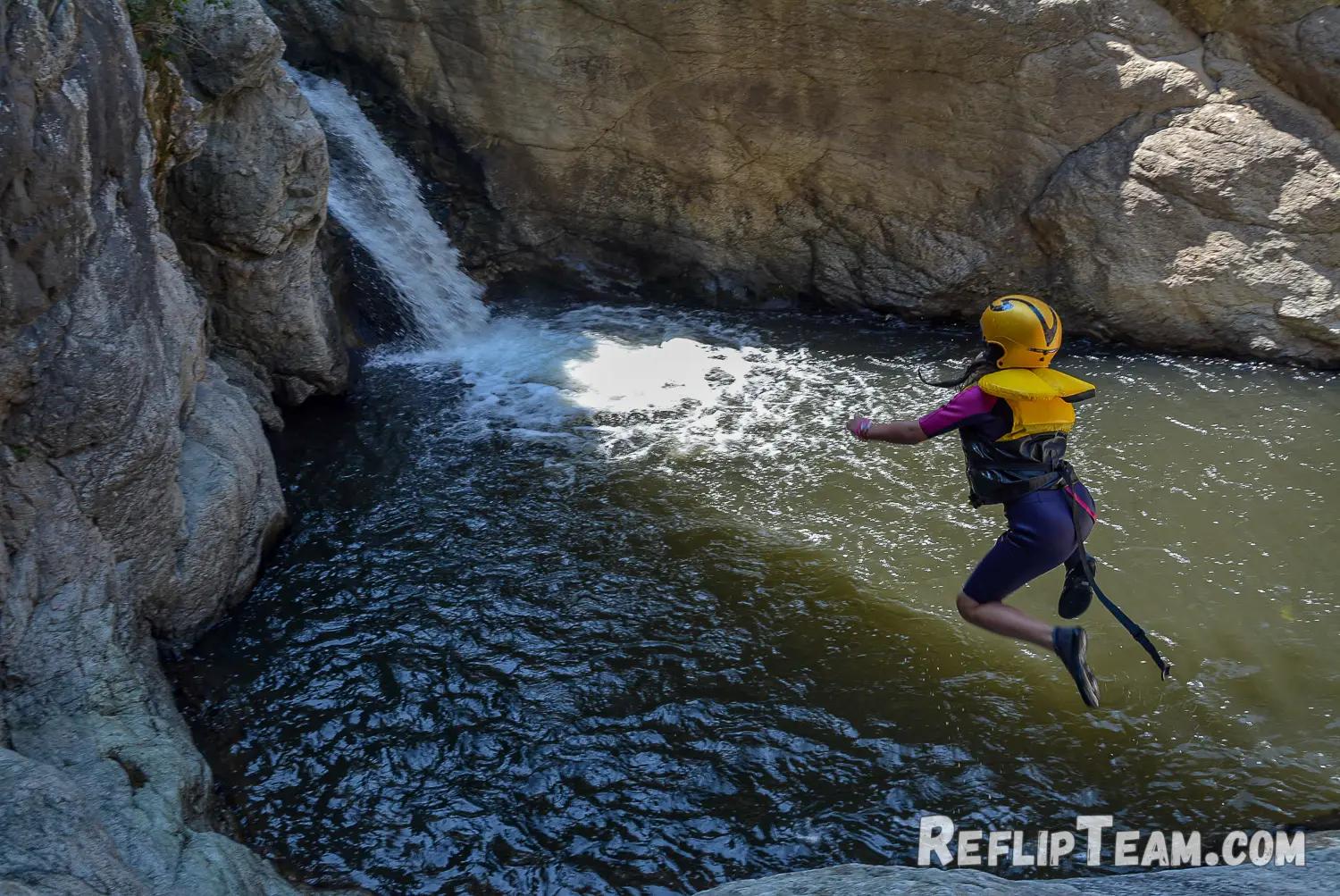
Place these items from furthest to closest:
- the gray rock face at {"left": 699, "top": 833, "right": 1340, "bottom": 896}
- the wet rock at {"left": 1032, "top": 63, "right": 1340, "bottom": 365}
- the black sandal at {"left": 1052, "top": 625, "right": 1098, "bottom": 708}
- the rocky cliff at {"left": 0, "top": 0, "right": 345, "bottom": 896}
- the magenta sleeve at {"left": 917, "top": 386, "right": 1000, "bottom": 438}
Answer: the wet rock at {"left": 1032, "top": 63, "right": 1340, "bottom": 365} < the magenta sleeve at {"left": 917, "top": 386, "right": 1000, "bottom": 438} < the black sandal at {"left": 1052, "top": 625, "right": 1098, "bottom": 708} < the rocky cliff at {"left": 0, "top": 0, "right": 345, "bottom": 896} < the gray rock face at {"left": 699, "top": 833, "right": 1340, "bottom": 896}

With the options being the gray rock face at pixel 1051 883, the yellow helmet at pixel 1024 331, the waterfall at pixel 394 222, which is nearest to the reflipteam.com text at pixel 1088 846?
the gray rock face at pixel 1051 883

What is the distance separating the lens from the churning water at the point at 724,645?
4.29m

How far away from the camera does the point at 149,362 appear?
4660mm

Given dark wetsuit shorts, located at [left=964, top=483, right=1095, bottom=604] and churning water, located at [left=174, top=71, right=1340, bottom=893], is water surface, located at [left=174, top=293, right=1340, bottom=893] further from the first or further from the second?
dark wetsuit shorts, located at [left=964, top=483, right=1095, bottom=604]

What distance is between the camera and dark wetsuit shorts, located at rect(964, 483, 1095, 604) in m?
4.08

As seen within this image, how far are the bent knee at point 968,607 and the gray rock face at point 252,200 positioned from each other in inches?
187

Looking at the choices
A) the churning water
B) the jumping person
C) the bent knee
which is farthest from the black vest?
the churning water

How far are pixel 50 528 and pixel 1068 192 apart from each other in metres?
7.44

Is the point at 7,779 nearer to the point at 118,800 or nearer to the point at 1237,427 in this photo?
the point at 118,800

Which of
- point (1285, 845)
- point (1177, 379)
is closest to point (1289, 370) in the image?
point (1177, 379)

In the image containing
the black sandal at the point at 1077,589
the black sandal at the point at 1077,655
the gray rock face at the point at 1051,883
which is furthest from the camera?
the black sandal at the point at 1077,589

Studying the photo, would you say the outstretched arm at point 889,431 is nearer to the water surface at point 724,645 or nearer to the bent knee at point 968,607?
the bent knee at point 968,607

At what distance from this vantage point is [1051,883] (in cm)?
320

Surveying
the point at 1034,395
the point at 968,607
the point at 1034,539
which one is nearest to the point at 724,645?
the point at 968,607
